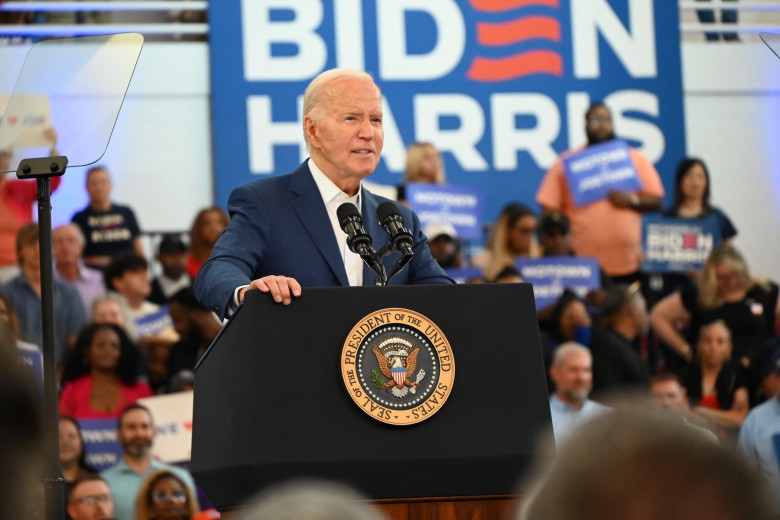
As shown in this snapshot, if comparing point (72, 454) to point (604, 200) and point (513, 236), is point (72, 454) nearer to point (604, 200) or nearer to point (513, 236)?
point (513, 236)

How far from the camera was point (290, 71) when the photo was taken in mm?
7832

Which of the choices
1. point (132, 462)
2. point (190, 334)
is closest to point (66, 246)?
point (190, 334)

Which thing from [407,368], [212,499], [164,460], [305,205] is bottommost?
[164,460]

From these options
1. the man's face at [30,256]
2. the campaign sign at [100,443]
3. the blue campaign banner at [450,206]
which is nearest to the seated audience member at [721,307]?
the blue campaign banner at [450,206]

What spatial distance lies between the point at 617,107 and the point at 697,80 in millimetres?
688

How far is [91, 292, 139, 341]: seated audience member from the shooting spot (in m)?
6.09

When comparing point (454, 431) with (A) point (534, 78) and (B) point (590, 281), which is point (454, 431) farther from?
(A) point (534, 78)

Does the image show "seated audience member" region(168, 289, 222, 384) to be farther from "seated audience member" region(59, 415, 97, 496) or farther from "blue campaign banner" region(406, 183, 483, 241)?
"blue campaign banner" region(406, 183, 483, 241)

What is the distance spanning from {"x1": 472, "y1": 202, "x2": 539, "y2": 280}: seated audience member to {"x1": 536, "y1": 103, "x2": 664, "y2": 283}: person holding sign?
0.37 metres

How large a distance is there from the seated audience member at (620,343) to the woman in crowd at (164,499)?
2.10m

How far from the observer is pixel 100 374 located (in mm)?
5910

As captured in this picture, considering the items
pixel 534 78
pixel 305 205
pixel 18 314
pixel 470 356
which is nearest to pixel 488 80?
pixel 534 78

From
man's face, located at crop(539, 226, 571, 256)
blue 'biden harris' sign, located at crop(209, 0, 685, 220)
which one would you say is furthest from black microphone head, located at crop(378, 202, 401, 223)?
blue 'biden harris' sign, located at crop(209, 0, 685, 220)

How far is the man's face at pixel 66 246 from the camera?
6.32 meters
